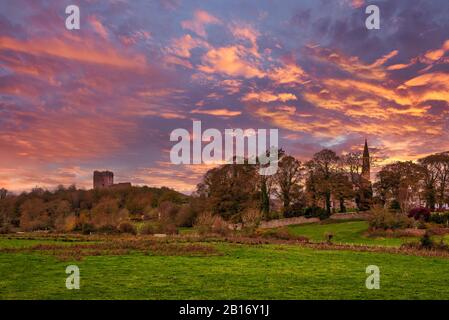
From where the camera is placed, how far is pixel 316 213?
63156mm

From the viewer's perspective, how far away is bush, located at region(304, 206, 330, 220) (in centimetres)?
6272

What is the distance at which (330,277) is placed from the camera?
1612cm

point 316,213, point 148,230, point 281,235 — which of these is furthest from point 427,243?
point 316,213

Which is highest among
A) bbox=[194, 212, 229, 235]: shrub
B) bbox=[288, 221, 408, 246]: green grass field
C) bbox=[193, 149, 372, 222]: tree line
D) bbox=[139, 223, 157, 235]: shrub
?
bbox=[193, 149, 372, 222]: tree line

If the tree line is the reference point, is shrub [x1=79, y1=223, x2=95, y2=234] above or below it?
below

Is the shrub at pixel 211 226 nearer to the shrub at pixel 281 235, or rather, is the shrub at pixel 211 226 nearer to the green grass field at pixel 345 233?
the shrub at pixel 281 235

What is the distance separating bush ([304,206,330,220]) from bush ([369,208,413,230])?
17.6 metres

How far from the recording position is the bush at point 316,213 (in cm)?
6272

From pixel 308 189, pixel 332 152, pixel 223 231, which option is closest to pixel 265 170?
pixel 308 189

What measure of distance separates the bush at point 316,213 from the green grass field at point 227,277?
127 feet

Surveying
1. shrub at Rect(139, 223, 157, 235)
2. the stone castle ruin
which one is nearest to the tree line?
shrub at Rect(139, 223, 157, 235)

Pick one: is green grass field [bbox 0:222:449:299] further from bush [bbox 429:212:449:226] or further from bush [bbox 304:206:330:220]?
bush [bbox 304:206:330:220]

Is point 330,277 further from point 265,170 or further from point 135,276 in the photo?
point 265,170
